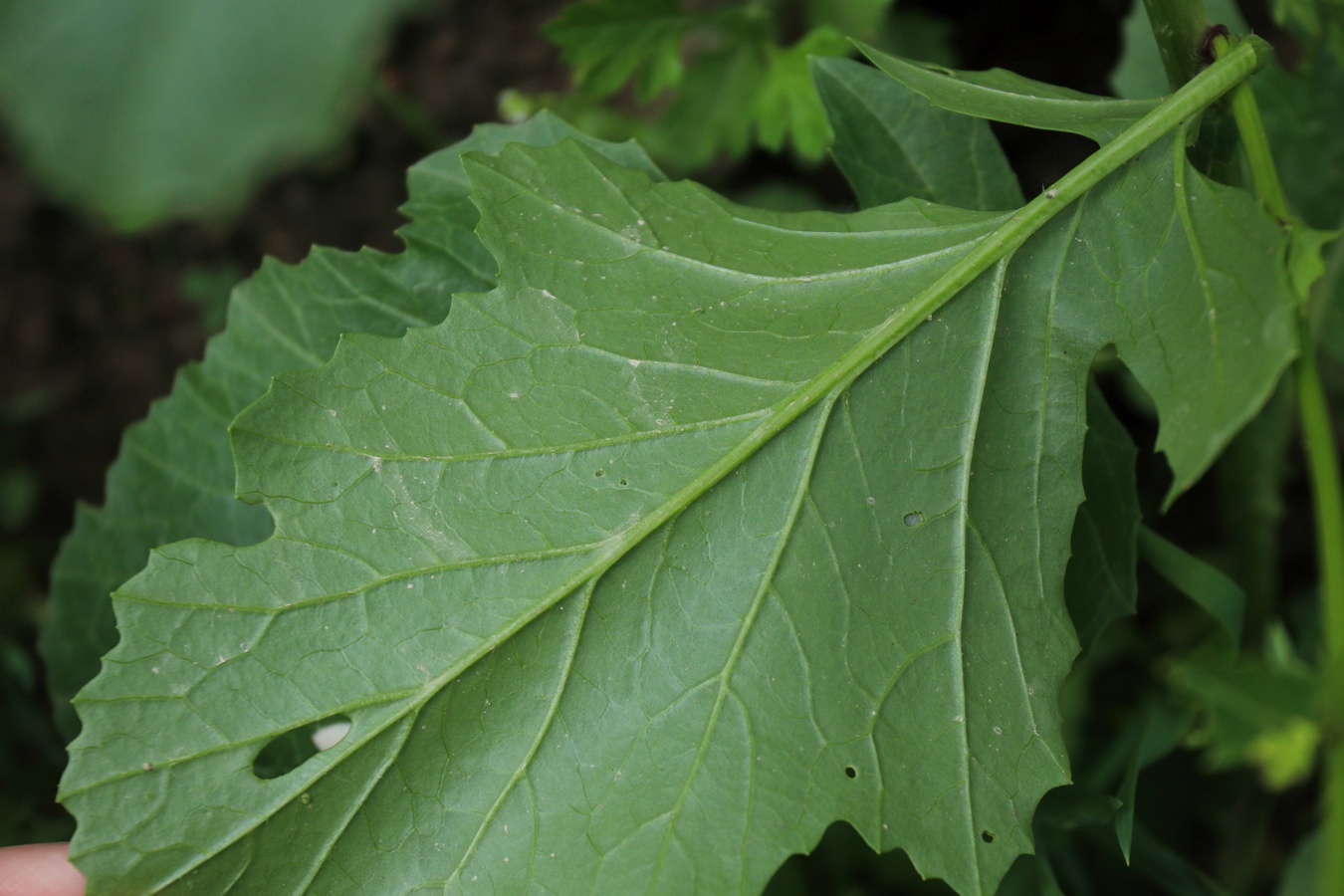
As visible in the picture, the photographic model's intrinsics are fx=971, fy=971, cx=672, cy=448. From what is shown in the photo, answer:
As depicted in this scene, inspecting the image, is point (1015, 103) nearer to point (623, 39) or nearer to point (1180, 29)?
point (1180, 29)

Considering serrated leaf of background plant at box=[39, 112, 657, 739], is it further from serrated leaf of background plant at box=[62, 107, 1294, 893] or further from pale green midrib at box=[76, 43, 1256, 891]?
pale green midrib at box=[76, 43, 1256, 891]

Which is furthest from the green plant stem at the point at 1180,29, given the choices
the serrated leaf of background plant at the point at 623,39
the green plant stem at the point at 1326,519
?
the serrated leaf of background plant at the point at 623,39

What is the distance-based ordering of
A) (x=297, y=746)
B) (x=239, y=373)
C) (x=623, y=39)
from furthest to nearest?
(x=623, y=39) < (x=239, y=373) < (x=297, y=746)

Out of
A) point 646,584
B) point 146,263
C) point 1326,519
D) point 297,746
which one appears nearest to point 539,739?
point 646,584

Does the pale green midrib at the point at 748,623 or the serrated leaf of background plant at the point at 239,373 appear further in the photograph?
the serrated leaf of background plant at the point at 239,373

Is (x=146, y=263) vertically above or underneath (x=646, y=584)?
above

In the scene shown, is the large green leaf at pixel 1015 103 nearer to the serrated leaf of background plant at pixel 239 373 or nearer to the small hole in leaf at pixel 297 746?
the serrated leaf of background plant at pixel 239 373

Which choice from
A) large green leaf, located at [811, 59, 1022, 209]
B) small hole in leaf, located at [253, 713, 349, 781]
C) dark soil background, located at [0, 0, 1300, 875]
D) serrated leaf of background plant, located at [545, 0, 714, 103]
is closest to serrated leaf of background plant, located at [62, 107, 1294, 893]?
small hole in leaf, located at [253, 713, 349, 781]
